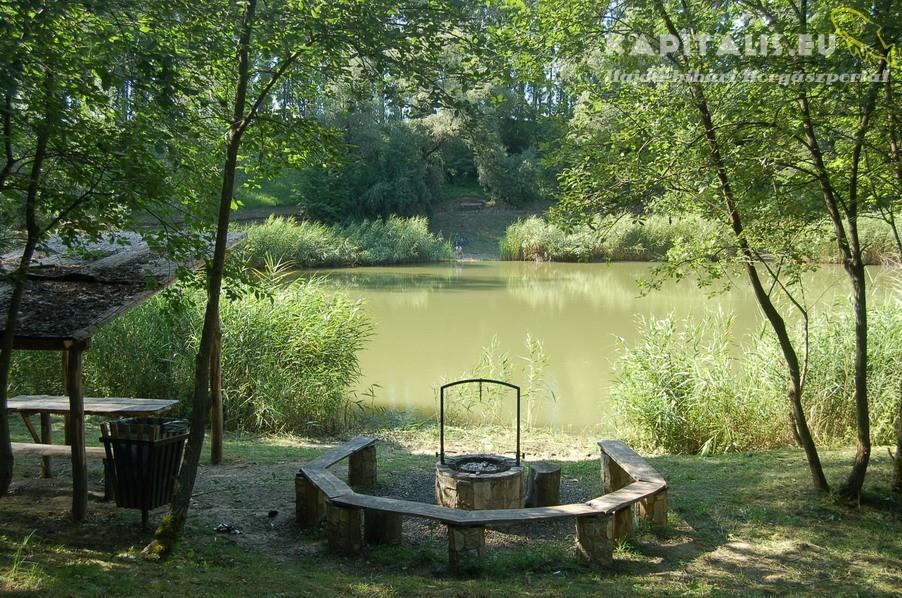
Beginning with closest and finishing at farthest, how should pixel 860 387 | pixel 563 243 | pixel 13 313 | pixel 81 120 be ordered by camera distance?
pixel 81 120
pixel 13 313
pixel 860 387
pixel 563 243

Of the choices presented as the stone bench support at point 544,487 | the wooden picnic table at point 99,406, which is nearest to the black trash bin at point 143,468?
the wooden picnic table at point 99,406

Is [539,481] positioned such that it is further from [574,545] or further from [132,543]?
[132,543]

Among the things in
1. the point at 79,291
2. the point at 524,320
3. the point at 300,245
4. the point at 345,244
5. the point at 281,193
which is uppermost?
the point at 281,193

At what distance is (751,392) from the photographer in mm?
8344

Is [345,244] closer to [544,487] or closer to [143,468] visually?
[544,487]

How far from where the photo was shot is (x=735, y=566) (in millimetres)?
4555

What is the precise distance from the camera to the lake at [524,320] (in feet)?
36.5

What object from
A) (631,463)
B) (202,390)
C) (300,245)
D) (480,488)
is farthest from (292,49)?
(300,245)

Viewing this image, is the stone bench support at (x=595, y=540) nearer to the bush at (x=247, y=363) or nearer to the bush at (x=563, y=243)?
the bush at (x=247, y=363)

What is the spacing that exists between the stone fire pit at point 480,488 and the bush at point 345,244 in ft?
71.4

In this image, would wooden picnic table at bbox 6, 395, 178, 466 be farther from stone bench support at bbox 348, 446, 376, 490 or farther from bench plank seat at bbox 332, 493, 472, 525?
bench plank seat at bbox 332, 493, 472, 525

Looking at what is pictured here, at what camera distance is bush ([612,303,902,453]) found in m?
Result: 7.98

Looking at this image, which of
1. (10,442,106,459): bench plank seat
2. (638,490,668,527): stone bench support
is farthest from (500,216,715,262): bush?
(10,442,106,459): bench plank seat

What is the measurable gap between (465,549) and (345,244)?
2618 cm
